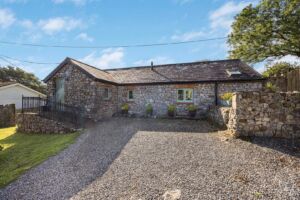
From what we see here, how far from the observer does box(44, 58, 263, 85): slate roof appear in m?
14.7

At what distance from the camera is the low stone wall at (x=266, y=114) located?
805 centimetres

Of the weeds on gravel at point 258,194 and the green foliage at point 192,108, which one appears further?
the green foliage at point 192,108

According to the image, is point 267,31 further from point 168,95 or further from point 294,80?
point 168,95

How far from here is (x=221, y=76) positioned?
1493 centimetres

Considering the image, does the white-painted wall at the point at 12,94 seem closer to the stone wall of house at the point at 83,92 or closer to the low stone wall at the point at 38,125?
the stone wall of house at the point at 83,92

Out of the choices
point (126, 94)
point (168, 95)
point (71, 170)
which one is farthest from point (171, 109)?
point (71, 170)

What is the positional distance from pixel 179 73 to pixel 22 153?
12.5 m

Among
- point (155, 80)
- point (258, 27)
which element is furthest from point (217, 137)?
point (258, 27)

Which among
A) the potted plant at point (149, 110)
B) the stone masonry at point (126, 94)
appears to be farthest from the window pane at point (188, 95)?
the potted plant at point (149, 110)

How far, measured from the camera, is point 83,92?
1479 cm

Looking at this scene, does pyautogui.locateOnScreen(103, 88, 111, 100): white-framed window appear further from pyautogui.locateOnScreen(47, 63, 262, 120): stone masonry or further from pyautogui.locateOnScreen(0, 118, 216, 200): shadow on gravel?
pyautogui.locateOnScreen(0, 118, 216, 200): shadow on gravel

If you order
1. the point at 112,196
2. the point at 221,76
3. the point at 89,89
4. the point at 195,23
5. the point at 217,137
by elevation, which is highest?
the point at 195,23

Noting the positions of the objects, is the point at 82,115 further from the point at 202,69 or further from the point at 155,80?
→ the point at 202,69

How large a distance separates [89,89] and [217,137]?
9756 millimetres
